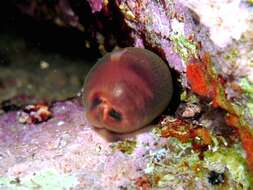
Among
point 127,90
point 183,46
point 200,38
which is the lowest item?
point 127,90

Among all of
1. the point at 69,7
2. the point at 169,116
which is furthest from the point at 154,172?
the point at 69,7

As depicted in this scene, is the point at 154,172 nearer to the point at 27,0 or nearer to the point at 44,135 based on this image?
the point at 44,135

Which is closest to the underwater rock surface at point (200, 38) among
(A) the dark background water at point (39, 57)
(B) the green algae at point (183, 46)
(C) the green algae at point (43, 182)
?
(B) the green algae at point (183, 46)

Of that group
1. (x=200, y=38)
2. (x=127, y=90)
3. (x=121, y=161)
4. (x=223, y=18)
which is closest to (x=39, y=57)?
(x=127, y=90)

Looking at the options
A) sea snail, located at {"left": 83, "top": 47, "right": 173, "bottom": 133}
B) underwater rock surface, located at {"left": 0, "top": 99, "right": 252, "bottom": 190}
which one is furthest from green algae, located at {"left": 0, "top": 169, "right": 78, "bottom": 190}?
sea snail, located at {"left": 83, "top": 47, "right": 173, "bottom": 133}

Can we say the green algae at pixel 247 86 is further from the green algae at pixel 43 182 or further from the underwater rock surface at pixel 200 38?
the green algae at pixel 43 182

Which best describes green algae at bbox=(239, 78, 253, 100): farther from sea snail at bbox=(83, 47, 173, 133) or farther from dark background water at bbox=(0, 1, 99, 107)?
dark background water at bbox=(0, 1, 99, 107)

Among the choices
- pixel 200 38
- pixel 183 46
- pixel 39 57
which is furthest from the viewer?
pixel 39 57

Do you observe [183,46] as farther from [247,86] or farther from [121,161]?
[121,161]
